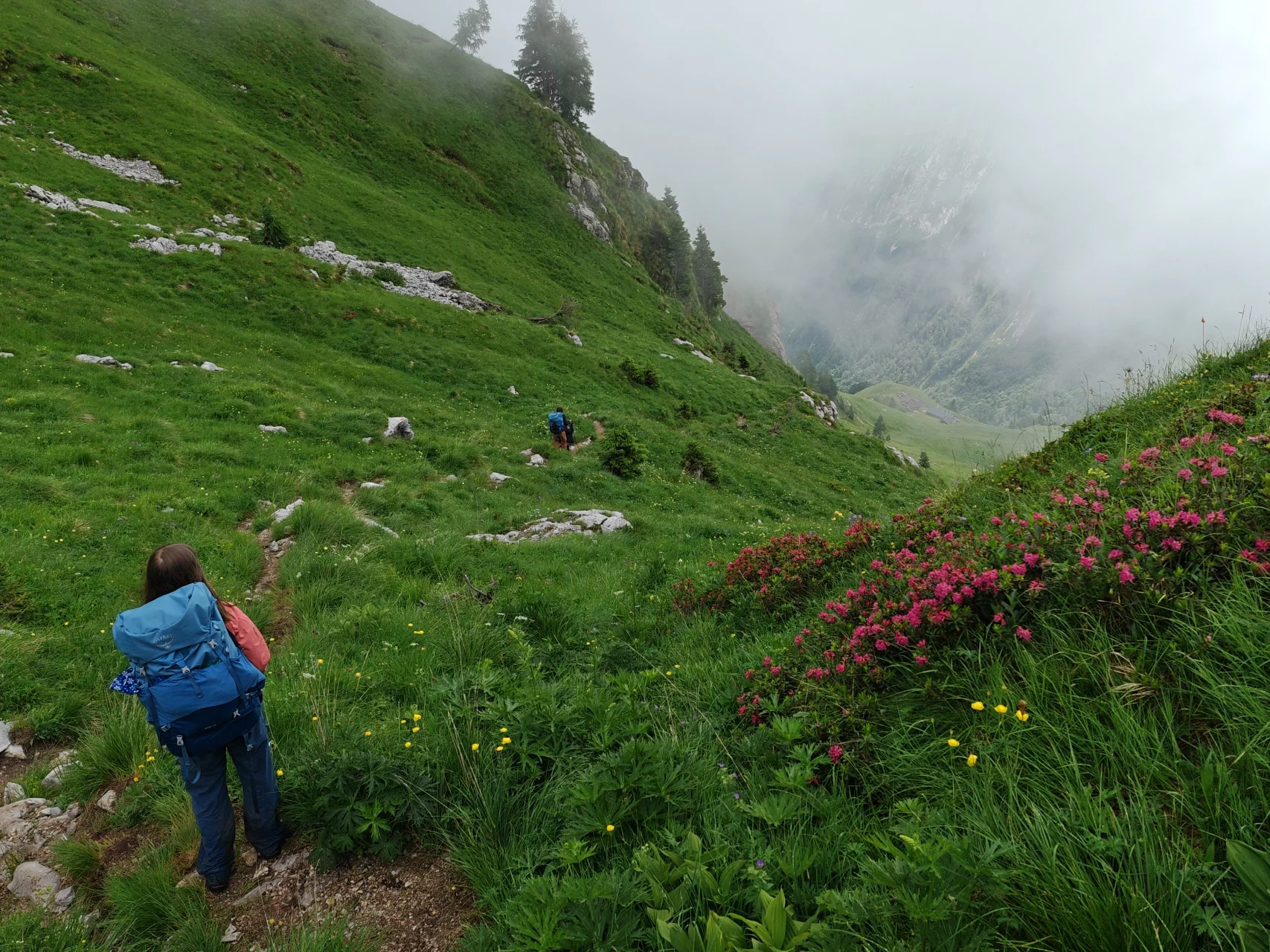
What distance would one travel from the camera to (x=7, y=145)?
24.9 meters

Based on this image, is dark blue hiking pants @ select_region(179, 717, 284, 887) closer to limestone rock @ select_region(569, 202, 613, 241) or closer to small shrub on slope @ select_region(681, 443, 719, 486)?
small shrub on slope @ select_region(681, 443, 719, 486)

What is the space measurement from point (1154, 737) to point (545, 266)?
51.0 m

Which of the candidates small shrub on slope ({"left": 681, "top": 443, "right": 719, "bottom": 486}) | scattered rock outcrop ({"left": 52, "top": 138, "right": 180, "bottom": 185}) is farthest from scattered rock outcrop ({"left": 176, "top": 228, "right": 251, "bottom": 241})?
small shrub on slope ({"left": 681, "top": 443, "right": 719, "bottom": 486})

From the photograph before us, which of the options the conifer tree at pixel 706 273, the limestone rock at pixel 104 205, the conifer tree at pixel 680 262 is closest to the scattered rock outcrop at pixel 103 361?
the limestone rock at pixel 104 205

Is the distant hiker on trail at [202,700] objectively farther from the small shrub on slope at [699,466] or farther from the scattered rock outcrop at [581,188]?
the scattered rock outcrop at [581,188]

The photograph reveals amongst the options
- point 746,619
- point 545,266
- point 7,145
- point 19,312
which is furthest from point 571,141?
point 746,619

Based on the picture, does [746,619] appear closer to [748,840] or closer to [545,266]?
[748,840]

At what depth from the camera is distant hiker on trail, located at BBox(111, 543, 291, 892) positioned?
12.0 feet

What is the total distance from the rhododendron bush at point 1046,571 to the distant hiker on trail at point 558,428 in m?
15.9

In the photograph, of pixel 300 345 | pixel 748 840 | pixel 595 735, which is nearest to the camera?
pixel 748 840

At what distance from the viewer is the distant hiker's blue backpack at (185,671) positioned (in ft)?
12.0

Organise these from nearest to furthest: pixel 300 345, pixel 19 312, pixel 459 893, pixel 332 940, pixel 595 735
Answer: pixel 332 940
pixel 459 893
pixel 595 735
pixel 19 312
pixel 300 345

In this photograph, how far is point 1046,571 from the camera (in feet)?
12.2

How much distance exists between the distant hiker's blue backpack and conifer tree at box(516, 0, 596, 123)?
90065 millimetres
